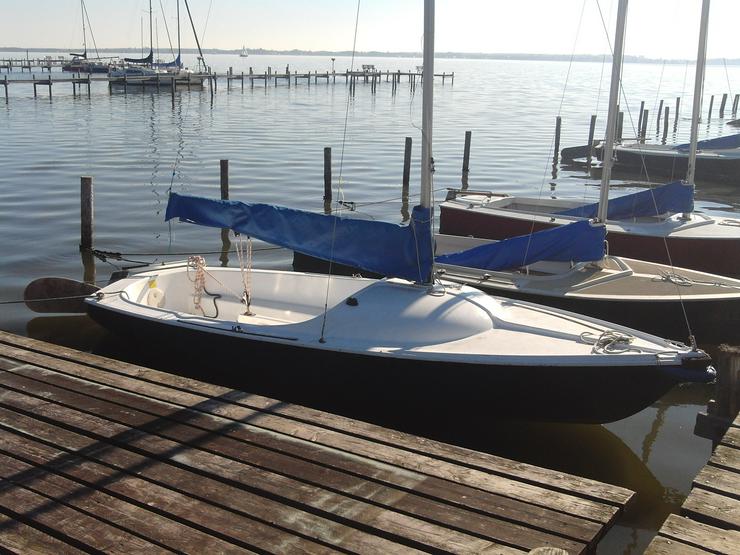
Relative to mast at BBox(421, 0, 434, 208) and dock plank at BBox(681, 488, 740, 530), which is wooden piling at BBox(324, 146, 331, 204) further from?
dock plank at BBox(681, 488, 740, 530)

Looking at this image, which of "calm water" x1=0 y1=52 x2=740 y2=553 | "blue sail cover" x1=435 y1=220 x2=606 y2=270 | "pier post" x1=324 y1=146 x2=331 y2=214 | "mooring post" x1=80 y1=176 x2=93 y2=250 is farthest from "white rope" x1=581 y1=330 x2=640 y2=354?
"pier post" x1=324 y1=146 x2=331 y2=214

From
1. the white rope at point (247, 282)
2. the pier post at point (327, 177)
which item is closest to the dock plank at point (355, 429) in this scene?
the white rope at point (247, 282)

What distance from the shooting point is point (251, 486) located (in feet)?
19.1

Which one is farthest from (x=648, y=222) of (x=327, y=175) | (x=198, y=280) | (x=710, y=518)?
(x=327, y=175)

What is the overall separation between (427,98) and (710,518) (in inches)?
211

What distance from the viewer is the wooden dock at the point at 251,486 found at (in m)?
5.21

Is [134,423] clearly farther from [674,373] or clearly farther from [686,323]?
[686,323]

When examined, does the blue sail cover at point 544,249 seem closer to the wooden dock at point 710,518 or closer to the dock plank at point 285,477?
the wooden dock at point 710,518

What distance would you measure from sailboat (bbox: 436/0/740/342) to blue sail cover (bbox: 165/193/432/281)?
50.7 inches

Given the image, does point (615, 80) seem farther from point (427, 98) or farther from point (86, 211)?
point (86, 211)

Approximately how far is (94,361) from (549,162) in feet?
93.3

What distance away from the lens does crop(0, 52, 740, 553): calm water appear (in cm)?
898

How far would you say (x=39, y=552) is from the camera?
5.00m

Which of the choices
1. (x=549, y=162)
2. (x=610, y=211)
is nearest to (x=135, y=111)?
(x=549, y=162)
